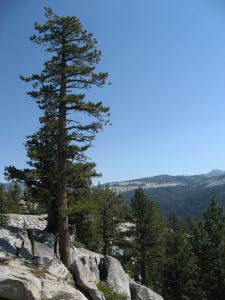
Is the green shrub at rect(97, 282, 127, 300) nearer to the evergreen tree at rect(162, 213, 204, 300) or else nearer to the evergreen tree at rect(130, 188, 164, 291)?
the evergreen tree at rect(162, 213, 204, 300)

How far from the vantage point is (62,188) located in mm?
22828

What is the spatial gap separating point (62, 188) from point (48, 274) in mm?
5779

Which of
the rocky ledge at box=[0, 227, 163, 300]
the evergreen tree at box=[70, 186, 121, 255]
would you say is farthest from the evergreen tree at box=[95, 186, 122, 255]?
the rocky ledge at box=[0, 227, 163, 300]

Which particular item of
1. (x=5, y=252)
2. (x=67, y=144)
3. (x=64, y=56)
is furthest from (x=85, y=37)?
(x=5, y=252)

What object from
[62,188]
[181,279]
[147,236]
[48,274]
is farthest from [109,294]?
[147,236]

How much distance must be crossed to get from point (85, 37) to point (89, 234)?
2432 centimetres

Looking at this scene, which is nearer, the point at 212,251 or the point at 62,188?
the point at 62,188

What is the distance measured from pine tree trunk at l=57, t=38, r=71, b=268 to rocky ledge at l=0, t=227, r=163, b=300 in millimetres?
734

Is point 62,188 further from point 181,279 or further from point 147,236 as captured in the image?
point 147,236

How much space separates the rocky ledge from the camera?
53.1 feet

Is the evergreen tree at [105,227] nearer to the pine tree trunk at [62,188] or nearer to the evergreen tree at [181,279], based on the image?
the evergreen tree at [181,279]

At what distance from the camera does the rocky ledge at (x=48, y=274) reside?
16.2 meters

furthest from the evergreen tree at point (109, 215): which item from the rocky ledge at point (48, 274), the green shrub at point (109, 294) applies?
the green shrub at point (109, 294)

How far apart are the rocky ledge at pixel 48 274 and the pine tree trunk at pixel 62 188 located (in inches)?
28.9
